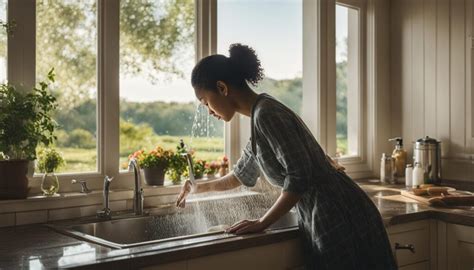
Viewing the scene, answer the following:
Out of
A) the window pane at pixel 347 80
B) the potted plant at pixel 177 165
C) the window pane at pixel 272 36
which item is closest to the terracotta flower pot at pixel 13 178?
the potted plant at pixel 177 165

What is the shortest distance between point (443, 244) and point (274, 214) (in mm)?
1019

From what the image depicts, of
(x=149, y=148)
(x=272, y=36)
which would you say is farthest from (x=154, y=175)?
(x=272, y=36)

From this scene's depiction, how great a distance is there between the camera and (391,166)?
345 cm

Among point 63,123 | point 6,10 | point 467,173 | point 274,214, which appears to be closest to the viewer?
point 274,214

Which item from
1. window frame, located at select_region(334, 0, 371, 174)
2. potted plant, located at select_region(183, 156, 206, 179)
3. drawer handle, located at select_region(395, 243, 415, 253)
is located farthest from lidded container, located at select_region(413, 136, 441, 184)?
potted plant, located at select_region(183, 156, 206, 179)

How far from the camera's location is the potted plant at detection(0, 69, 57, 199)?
2.07m

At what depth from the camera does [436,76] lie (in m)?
3.44

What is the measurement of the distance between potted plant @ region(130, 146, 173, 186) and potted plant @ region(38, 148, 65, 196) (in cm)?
41

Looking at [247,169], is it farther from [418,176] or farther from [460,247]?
[418,176]

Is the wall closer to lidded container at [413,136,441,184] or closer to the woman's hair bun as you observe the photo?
lidded container at [413,136,441,184]

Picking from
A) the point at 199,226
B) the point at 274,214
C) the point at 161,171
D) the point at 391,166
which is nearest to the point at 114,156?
the point at 161,171

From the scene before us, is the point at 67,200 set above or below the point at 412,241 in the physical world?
above

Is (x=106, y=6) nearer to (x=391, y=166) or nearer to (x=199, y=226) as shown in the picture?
(x=199, y=226)

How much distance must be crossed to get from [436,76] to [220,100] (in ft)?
6.18
